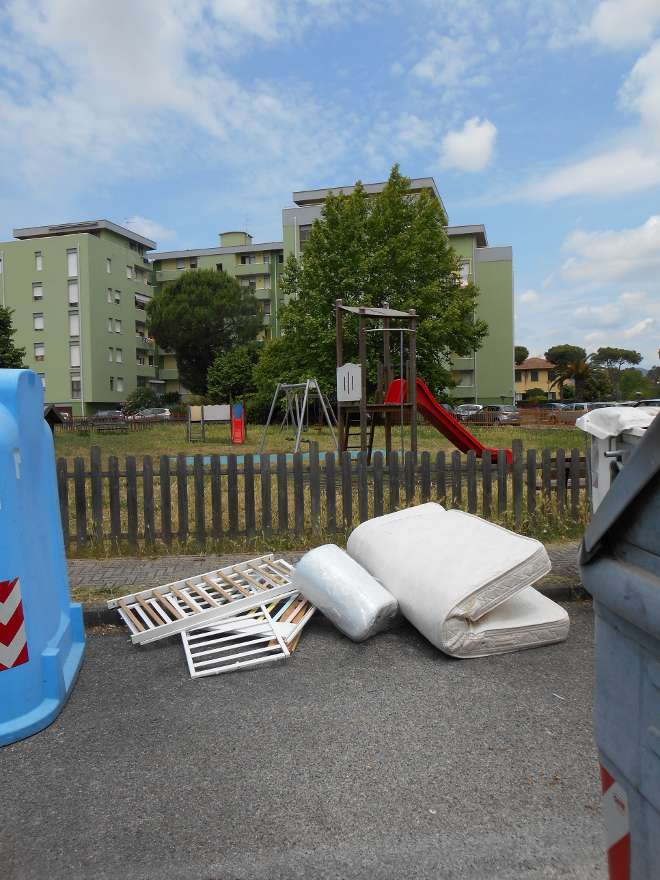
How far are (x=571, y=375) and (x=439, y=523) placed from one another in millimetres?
92804

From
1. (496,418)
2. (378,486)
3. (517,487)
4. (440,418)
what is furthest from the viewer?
(496,418)

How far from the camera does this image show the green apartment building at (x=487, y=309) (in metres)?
59.8

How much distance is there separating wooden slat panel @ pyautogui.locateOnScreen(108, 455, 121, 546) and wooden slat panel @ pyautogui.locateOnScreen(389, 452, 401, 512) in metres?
3.04

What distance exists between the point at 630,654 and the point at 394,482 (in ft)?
21.4

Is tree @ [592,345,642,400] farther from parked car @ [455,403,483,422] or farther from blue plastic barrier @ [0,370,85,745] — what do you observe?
blue plastic barrier @ [0,370,85,745]

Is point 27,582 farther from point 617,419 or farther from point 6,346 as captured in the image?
point 6,346

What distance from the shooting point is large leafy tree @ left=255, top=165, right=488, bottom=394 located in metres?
35.7

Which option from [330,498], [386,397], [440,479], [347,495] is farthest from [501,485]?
[386,397]

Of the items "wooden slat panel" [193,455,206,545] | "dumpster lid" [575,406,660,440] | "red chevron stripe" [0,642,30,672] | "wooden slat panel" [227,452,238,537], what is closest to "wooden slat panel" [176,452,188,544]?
"wooden slat panel" [193,455,206,545]

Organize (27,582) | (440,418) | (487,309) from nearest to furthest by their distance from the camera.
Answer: (27,582)
(440,418)
(487,309)

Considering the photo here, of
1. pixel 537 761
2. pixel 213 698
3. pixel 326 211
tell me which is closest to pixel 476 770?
pixel 537 761

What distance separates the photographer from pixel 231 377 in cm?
5766

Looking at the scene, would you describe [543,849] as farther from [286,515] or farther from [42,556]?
[286,515]

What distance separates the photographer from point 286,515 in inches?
309
